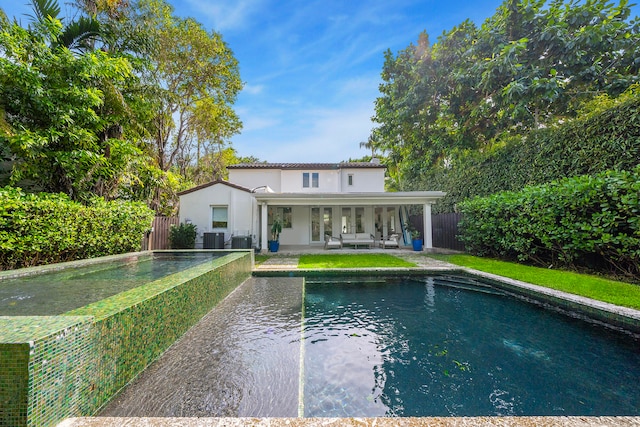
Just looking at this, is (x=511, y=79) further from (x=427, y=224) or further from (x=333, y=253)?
(x=333, y=253)

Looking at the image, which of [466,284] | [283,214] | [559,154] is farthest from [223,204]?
[559,154]

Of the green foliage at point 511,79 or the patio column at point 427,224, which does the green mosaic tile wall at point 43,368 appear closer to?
the green foliage at point 511,79

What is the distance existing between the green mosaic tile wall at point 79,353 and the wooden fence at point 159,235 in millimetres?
10094

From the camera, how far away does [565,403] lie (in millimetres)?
2316

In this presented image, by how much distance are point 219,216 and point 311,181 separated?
7.72m

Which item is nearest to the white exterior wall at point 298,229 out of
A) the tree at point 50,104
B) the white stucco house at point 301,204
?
the white stucco house at point 301,204

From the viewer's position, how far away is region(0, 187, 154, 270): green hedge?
5.92 metres

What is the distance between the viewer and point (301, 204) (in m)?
12.9

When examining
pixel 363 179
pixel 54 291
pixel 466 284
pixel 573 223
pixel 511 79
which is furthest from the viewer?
pixel 363 179

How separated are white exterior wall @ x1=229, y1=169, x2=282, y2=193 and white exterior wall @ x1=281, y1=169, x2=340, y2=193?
2.13ft

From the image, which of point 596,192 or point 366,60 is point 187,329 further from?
point 366,60

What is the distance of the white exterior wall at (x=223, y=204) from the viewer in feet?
44.5

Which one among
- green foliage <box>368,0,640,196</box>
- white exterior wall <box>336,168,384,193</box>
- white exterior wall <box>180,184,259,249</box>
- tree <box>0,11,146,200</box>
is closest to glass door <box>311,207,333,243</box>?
white exterior wall <box>336,168,384,193</box>

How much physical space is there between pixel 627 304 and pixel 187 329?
6623 millimetres
